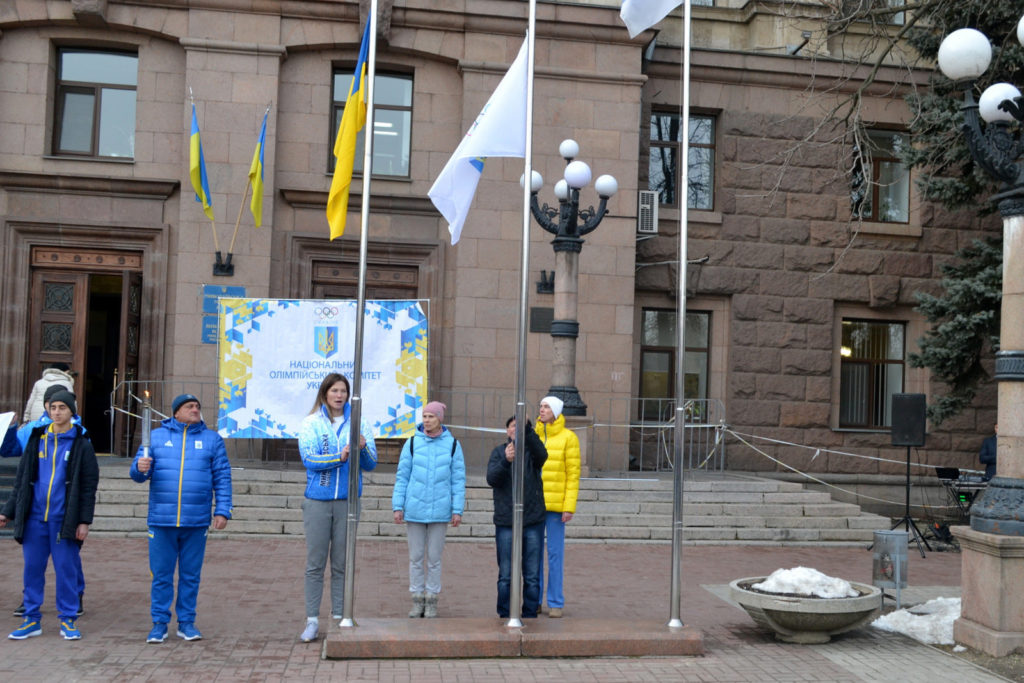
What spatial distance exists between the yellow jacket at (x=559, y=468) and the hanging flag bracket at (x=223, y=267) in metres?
9.09

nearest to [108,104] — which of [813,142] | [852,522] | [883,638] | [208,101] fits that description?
[208,101]

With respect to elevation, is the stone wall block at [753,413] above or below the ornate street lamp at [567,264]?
below

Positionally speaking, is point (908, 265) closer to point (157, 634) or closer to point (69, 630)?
point (157, 634)

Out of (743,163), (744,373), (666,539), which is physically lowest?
(666,539)

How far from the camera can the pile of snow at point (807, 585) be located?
8508 mm

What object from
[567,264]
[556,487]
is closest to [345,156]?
[556,487]

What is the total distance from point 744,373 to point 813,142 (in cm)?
443

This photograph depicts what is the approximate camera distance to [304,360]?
1463 centimetres

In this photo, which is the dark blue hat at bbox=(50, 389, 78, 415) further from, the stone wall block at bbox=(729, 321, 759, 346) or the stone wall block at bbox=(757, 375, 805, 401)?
the stone wall block at bbox=(757, 375, 805, 401)

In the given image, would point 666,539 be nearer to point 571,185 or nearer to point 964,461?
point 571,185

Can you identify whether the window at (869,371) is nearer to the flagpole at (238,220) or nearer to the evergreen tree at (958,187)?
the evergreen tree at (958,187)

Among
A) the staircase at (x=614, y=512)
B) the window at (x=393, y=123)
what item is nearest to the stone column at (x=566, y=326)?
the staircase at (x=614, y=512)

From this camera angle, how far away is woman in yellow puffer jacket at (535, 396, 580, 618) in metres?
9.02

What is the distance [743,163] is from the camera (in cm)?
1917
